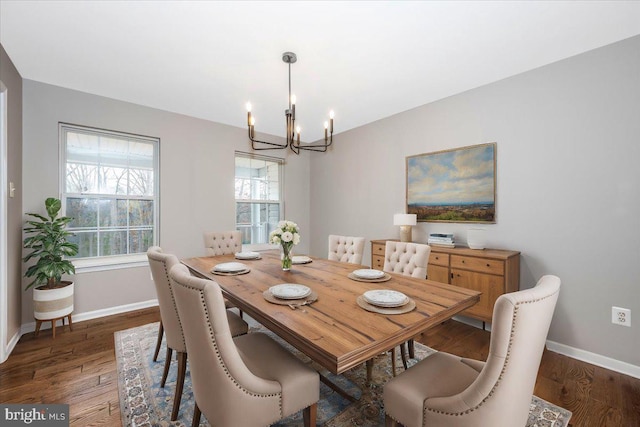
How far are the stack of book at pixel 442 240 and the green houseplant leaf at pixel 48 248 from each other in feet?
12.6

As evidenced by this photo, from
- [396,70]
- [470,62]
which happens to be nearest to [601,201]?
[470,62]

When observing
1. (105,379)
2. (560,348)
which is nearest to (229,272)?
(105,379)

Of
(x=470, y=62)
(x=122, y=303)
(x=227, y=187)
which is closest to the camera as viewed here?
(x=470, y=62)

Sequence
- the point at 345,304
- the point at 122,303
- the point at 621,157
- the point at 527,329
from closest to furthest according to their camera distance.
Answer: the point at 527,329
the point at 345,304
the point at 621,157
the point at 122,303

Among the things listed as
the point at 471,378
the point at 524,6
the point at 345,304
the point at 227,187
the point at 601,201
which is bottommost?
the point at 471,378

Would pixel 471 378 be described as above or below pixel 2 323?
above

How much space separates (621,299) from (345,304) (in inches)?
95.4

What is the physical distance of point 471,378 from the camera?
4.16ft

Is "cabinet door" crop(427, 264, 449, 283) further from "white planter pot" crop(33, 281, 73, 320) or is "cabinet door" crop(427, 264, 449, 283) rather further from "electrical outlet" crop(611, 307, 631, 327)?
"white planter pot" crop(33, 281, 73, 320)

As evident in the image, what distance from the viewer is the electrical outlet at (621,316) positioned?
215cm

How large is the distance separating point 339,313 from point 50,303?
3036 mm

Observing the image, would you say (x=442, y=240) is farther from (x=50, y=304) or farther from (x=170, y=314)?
(x=50, y=304)

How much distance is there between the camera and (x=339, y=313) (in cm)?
133

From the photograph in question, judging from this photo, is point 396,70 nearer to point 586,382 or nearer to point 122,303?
point 586,382
